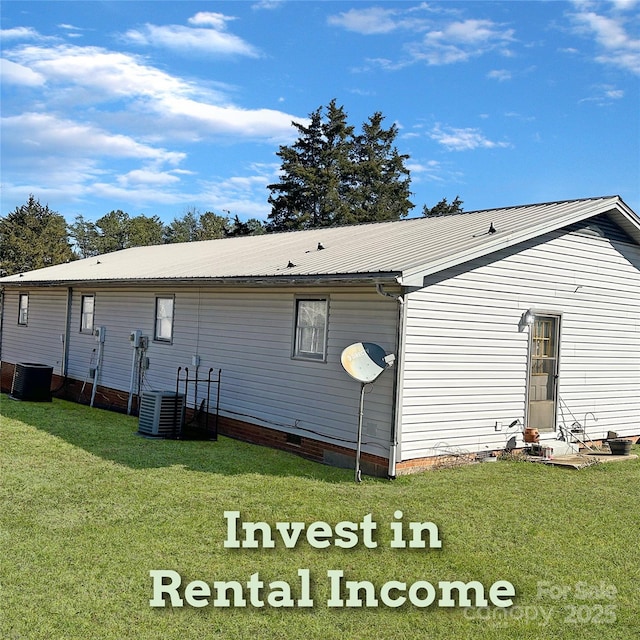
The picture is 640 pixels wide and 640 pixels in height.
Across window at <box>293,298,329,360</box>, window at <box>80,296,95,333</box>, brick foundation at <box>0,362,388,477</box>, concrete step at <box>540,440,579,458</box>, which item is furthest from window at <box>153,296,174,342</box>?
concrete step at <box>540,440,579,458</box>

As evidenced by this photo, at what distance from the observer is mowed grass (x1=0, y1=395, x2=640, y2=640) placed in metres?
4.29

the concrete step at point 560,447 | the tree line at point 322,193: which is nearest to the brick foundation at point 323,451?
the concrete step at point 560,447

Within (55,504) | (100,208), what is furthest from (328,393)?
(100,208)

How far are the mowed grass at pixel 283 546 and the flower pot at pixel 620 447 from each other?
4.18 feet

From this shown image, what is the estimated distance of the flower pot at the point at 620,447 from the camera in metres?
10.7

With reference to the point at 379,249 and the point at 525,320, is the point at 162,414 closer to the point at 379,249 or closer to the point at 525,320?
the point at 379,249

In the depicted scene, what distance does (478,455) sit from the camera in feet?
31.0

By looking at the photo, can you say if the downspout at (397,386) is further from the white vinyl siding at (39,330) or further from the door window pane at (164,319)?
the white vinyl siding at (39,330)

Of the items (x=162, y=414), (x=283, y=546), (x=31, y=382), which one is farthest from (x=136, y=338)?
(x=283, y=546)

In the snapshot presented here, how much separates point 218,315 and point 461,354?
441 centimetres

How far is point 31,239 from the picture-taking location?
45562 millimetres

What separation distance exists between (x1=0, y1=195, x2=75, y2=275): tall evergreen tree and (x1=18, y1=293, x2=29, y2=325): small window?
2702 cm

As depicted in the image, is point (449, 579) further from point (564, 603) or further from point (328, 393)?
point (328, 393)

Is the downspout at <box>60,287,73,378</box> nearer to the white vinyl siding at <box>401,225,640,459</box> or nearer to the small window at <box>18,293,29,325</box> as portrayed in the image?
the small window at <box>18,293,29,325</box>
